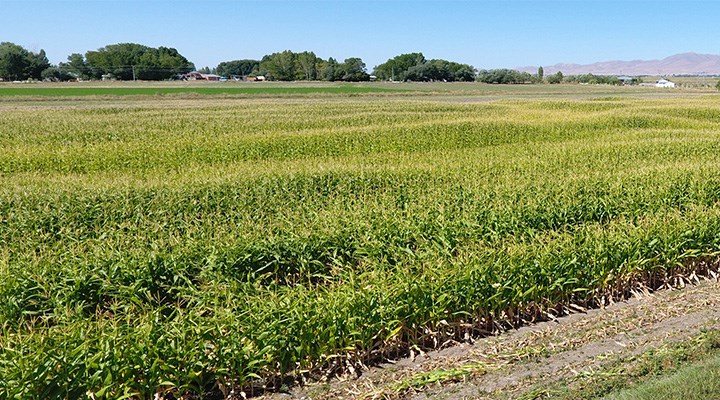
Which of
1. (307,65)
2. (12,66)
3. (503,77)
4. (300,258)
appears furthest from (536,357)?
(307,65)

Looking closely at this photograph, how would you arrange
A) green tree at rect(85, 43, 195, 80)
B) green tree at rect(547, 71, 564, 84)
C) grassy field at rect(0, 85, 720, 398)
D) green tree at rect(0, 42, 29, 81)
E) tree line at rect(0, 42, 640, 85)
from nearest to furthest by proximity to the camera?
grassy field at rect(0, 85, 720, 398)
green tree at rect(0, 42, 29, 81)
tree line at rect(0, 42, 640, 85)
green tree at rect(85, 43, 195, 80)
green tree at rect(547, 71, 564, 84)

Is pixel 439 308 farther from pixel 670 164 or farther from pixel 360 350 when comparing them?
pixel 670 164

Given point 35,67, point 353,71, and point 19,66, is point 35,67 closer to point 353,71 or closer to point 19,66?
point 19,66

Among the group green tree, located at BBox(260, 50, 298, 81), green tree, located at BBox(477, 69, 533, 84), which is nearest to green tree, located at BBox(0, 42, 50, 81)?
green tree, located at BBox(260, 50, 298, 81)

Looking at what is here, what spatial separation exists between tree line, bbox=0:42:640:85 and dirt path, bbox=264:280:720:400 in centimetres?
13360

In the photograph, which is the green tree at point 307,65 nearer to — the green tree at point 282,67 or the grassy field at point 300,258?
the green tree at point 282,67

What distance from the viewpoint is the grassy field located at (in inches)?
195

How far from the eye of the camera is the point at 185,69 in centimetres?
15862

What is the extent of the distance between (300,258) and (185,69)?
16252 cm

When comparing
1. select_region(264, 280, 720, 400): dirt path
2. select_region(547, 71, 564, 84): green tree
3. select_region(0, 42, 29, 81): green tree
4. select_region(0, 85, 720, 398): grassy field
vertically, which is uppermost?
select_region(0, 42, 29, 81): green tree

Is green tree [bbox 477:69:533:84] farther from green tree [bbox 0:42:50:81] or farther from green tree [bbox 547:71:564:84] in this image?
green tree [bbox 0:42:50:81]

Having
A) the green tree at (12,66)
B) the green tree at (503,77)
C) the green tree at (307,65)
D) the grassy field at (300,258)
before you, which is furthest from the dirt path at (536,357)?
the green tree at (307,65)

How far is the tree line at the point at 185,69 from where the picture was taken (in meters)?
130

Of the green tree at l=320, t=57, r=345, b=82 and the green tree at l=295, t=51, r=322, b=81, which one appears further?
the green tree at l=295, t=51, r=322, b=81
